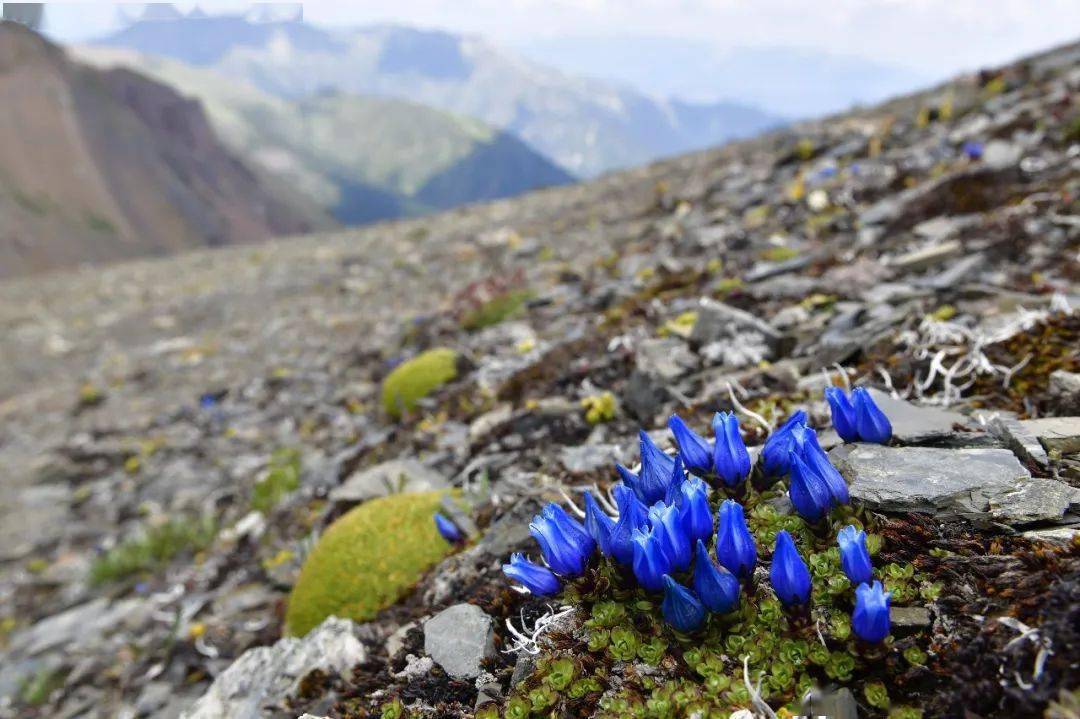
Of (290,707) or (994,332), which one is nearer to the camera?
(290,707)

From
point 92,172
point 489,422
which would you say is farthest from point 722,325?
point 92,172

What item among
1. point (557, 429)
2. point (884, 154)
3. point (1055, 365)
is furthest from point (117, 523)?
point (884, 154)

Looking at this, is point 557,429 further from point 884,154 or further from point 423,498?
point 884,154

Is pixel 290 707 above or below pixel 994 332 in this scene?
below

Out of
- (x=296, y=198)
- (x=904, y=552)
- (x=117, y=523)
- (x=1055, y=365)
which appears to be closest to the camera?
(x=904, y=552)

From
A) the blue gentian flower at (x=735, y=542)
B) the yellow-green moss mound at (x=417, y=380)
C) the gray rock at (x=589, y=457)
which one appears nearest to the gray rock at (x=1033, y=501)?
the blue gentian flower at (x=735, y=542)

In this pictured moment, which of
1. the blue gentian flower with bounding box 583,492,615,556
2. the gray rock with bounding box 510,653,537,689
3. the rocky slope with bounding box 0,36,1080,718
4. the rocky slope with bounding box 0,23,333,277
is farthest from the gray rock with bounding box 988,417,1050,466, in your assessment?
the rocky slope with bounding box 0,23,333,277
